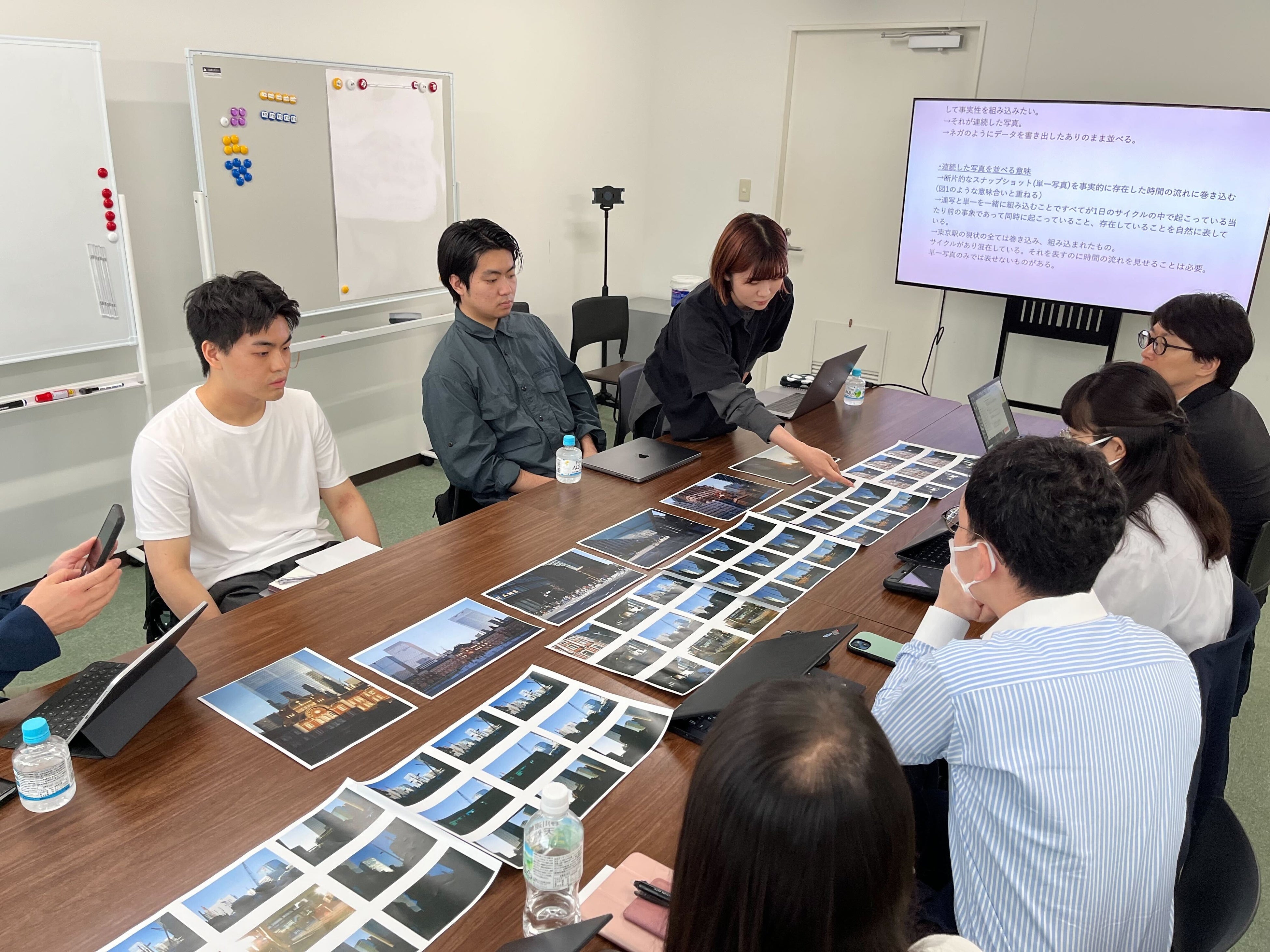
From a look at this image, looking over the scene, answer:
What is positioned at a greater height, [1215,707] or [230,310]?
[230,310]

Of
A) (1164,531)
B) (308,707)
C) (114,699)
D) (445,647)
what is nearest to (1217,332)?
(1164,531)

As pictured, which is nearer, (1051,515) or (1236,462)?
(1051,515)

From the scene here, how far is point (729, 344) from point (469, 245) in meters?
0.90

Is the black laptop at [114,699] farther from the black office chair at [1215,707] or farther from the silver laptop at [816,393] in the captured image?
the silver laptop at [816,393]

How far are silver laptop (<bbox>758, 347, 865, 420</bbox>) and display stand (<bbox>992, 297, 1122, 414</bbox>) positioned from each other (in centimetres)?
160

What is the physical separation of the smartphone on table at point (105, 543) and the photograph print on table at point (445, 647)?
48 cm

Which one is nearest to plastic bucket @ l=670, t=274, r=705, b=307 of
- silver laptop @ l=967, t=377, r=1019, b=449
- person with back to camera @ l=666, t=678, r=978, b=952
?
silver laptop @ l=967, t=377, r=1019, b=449

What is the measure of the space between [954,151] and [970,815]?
4.22 m

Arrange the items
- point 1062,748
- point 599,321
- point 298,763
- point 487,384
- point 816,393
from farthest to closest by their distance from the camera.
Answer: point 599,321
point 816,393
point 487,384
point 298,763
point 1062,748

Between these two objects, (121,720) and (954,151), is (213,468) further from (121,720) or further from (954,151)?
(954,151)

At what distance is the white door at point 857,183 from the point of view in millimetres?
4867

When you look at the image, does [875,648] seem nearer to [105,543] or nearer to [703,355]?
[703,355]

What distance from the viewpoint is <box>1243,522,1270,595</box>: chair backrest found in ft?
7.12

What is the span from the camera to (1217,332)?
7.98ft
